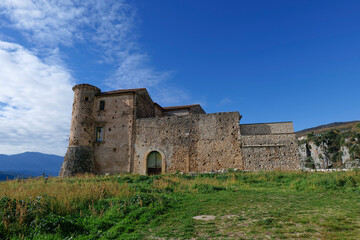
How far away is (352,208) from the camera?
594 centimetres

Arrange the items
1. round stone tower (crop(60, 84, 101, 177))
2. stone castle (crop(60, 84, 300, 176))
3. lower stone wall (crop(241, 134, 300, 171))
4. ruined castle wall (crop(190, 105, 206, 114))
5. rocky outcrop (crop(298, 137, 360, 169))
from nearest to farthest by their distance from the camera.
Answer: lower stone wall (crop(241, 134, 300, 171)) → stone castle (crop(60, 84, 300, 176)) → round stone tower (crop(60, 84, 101, 177)) → ruined castle wall (crop(190, 105, 206, 114)) → rocky outcrop (crop(298, 137, 360, 169))

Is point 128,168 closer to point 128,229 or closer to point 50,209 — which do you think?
point 50,209

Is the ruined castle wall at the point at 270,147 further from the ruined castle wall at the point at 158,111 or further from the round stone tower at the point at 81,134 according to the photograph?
the round stone tower at the point at 81,134

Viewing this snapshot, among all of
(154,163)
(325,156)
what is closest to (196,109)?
(154,163)

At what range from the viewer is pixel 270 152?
58.0 ft

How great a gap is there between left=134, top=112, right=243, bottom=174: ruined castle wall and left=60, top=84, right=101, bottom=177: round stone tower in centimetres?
506

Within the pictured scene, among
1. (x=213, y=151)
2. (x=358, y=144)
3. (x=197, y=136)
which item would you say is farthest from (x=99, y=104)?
(x=358, y=144)

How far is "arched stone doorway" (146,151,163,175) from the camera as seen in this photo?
21031 millimetres

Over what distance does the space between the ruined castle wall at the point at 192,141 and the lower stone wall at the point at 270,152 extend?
848mm

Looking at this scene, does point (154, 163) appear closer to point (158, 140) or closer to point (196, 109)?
point (158, 140)

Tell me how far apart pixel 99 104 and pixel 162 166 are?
993 cm

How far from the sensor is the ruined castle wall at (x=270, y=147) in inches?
679

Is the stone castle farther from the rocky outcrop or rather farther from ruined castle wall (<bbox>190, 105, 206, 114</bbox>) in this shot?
the rocky outcrop

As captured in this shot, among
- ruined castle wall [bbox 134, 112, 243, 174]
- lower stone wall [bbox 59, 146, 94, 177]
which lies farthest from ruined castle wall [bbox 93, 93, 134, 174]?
ruined castle wall [bbox 134, 112, 243, 174]
